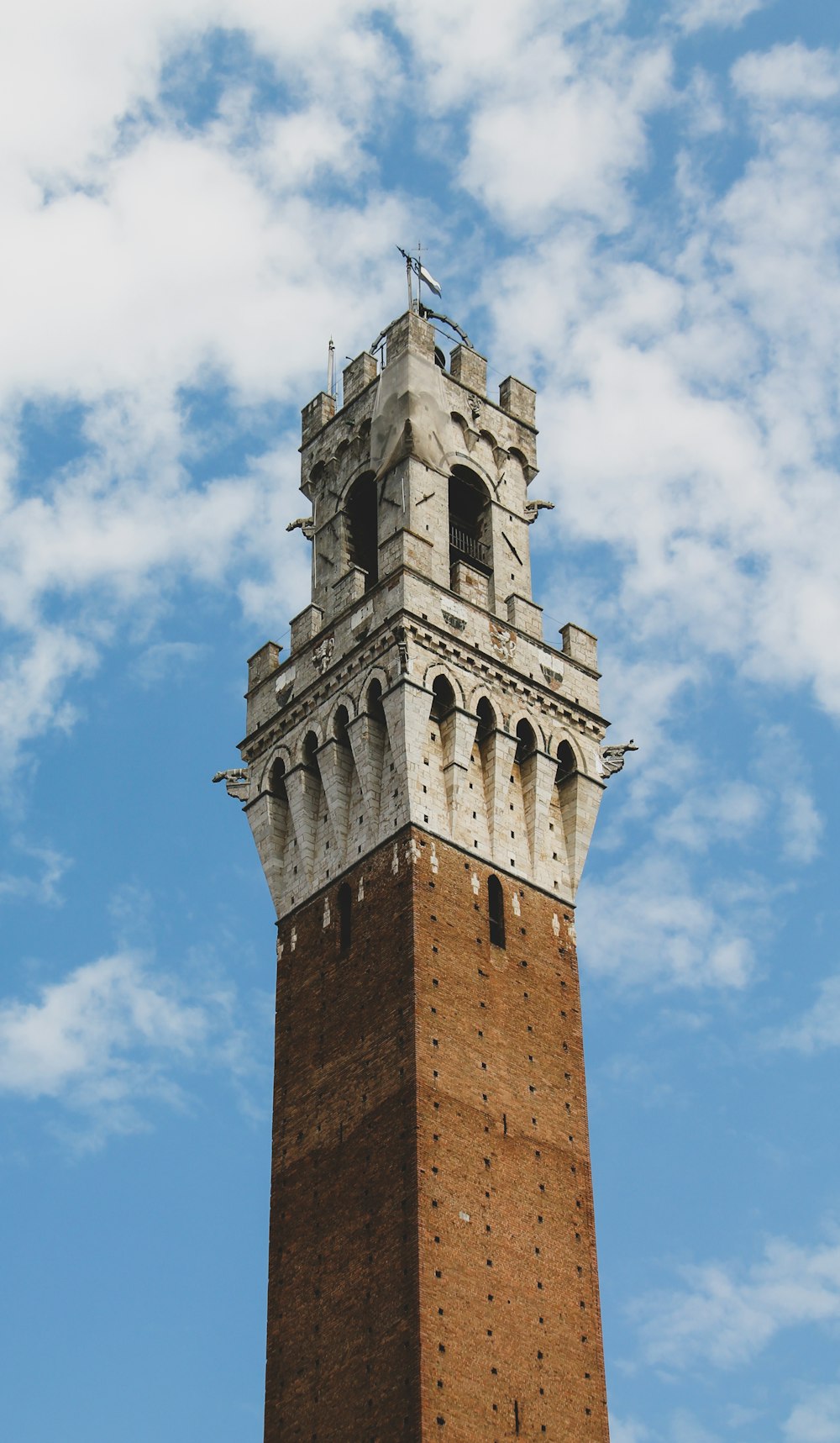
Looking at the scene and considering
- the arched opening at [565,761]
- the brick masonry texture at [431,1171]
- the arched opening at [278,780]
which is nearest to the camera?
the brick masonry texture at [431,1171]

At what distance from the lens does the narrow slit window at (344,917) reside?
4903cm

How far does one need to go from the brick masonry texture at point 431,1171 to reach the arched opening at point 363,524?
35.9 ft

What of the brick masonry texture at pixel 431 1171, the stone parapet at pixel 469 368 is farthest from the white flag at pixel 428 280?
the brick masonry texture at pixel 431 1171

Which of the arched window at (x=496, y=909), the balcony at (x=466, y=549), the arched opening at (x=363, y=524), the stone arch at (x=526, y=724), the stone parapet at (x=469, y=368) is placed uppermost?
the stone parapet at (x=469, y=368)

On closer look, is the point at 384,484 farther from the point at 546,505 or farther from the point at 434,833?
the point at 434,833

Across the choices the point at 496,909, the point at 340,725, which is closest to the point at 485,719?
the point at 340,725

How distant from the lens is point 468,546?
185ft

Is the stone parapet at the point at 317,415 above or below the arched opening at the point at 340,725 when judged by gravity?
above

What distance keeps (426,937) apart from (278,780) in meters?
8.70

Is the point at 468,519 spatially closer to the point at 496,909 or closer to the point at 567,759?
the point at 567,759

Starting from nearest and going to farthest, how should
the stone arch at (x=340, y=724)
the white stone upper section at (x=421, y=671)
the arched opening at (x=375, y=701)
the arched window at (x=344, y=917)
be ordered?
1. the arched window at (x=344, y=917)
2. the white stone upper section at (x=421, y=671)
3. the arched opening at (x=375, y=701)
4. the stone arch at (x=340, y=724)

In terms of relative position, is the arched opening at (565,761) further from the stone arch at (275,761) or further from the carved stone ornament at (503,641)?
the stone arch at (275,761)

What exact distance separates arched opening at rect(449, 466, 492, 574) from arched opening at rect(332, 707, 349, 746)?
589 centimetres

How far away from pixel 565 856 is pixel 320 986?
7.15m
